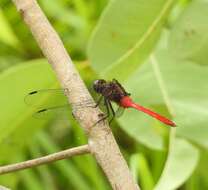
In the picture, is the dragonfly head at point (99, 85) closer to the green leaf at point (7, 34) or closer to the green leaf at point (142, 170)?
the green leaf at point (142, 170)

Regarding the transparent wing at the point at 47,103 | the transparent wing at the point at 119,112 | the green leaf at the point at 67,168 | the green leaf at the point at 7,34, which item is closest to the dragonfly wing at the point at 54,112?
the transparent wing at the point at 47,103

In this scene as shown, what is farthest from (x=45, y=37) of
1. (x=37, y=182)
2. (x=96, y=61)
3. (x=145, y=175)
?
(x=37, y=182)

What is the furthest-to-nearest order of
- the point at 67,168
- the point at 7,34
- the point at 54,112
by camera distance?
the point at 7,34
the point at 67,168
the point at 54,112

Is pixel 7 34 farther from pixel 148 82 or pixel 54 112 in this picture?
pixel 54 112

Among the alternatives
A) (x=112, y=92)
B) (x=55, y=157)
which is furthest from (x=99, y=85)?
(x=55, y=157)

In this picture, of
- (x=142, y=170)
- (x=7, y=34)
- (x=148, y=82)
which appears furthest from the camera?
(x=7, y=34)

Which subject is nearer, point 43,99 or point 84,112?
point 84,112
